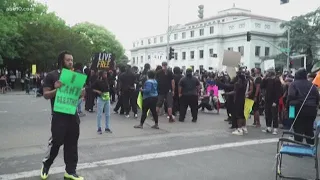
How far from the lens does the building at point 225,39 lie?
206 feet

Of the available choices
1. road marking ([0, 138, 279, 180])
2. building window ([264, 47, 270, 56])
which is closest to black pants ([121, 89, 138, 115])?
road marking ([0, 138, 279, 180])

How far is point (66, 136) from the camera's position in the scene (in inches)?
192

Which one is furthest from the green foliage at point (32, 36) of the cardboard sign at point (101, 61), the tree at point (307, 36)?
the tree at point (307, 36)

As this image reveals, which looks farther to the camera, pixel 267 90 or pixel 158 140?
pixel 267 90

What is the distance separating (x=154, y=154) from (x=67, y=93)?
265cm

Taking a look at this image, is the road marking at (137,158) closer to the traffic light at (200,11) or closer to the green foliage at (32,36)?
the traffic light at (200,11)

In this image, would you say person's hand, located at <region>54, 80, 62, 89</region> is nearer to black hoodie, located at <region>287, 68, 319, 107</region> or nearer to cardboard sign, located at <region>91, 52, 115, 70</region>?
black hoodie, located at <region>287, 68, 319, 107</region>

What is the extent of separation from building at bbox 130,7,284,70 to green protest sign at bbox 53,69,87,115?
51076 millimetres

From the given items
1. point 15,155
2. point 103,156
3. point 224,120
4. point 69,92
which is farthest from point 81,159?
point 224,120

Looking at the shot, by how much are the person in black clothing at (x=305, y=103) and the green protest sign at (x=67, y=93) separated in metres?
4.55

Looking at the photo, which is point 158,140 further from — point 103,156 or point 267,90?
point 267,90

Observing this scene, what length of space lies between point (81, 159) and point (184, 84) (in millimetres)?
5789

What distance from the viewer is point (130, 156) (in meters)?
6.60

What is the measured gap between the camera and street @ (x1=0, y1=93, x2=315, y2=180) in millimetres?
5512
